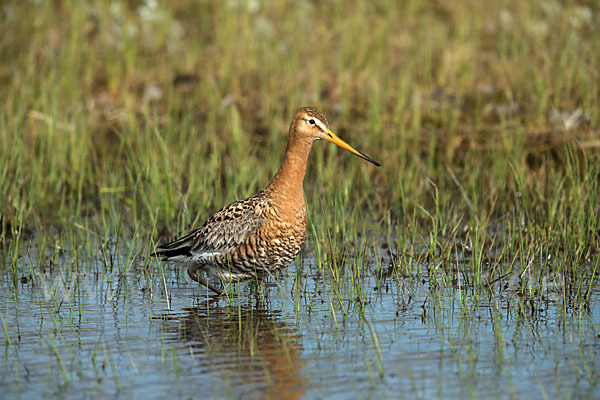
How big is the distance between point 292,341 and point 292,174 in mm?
1799

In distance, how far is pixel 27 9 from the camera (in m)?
13.4

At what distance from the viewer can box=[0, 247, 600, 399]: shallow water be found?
521 centimetres

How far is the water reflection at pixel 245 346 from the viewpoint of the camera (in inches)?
209

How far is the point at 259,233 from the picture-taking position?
7.27 metres

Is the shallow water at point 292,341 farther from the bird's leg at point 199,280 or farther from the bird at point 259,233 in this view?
the bird at point 259,233

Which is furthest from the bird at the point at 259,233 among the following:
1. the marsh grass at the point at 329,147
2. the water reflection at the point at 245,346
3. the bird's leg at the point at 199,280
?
the water reflection at the point at 245,346

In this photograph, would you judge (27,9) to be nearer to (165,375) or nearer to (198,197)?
(198,197)

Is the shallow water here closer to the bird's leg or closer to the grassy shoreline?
the bird's leg

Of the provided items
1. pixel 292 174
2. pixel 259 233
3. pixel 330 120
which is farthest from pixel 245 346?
pixel 330 120

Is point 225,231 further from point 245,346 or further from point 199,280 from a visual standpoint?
point 245,346

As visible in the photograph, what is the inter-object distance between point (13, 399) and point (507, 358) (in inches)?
109

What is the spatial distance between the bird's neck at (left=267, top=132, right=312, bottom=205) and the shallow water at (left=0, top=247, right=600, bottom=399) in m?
0.71

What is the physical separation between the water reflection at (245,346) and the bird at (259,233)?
1.33ft

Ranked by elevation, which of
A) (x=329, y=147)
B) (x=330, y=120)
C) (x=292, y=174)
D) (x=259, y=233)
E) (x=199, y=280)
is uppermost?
(x=330, y=120)
